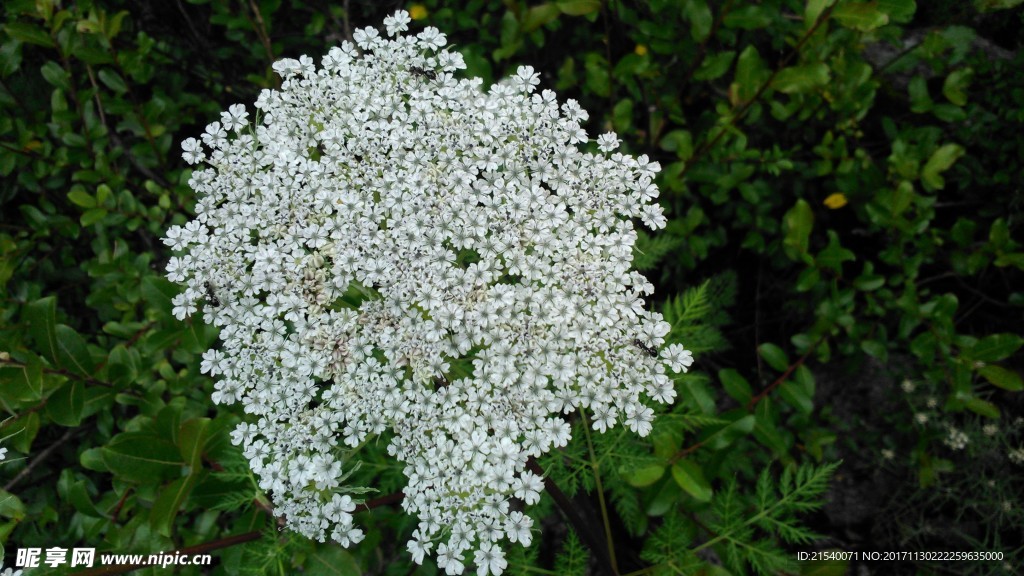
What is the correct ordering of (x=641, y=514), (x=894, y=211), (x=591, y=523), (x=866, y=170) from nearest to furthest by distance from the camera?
(x=591, y=523) → (x=641, y=514) → (x=894, y=211) → (x=866, y=170)

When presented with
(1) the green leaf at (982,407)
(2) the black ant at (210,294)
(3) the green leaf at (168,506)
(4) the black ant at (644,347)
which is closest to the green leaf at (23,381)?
(3) the green leaf at (168,506)

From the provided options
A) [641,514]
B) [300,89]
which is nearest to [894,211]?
[641,514]

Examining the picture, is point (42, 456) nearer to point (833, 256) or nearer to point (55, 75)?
point (55, 75)

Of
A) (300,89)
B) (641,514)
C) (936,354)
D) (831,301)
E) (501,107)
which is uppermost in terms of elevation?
(300,89)

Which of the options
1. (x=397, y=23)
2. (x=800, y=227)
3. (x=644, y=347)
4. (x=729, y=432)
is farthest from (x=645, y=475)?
(x=397, y=23)

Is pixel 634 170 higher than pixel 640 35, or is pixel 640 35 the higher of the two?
pixel 640 35

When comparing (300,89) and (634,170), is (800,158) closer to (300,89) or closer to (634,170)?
(634,170)

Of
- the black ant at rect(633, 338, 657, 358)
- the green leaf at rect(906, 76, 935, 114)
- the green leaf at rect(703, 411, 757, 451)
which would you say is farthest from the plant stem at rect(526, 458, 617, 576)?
the green leaf at rect(906, 76, 935, 114)

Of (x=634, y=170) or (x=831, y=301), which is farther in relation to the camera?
(x=831, y=301)
